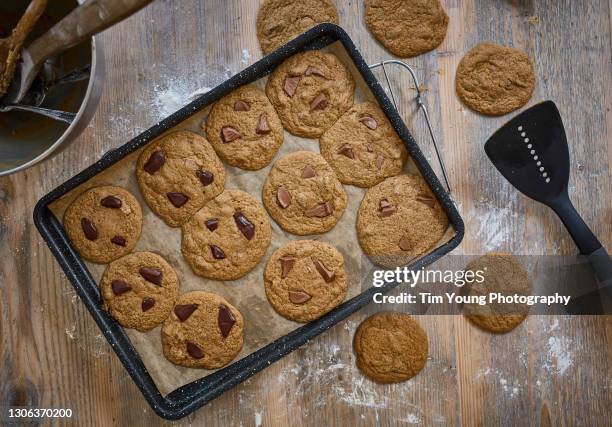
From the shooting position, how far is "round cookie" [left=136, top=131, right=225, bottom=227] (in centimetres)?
153

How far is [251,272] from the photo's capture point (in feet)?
5.23

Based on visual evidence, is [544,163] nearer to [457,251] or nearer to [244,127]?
[457,251]

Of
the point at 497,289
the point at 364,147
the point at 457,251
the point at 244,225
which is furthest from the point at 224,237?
the point at 497,289

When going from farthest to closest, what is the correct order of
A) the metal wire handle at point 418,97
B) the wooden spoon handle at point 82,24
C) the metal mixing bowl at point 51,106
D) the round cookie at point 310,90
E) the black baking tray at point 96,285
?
the metal wire handle at point 418,97 → the round cookie at point 310,90 → the black baking tray at point 96,285 → the metal mixing bowl at point 51,106 → the wooden spoon handle at point 82,24

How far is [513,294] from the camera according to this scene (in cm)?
169

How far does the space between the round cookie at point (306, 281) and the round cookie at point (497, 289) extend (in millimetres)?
391

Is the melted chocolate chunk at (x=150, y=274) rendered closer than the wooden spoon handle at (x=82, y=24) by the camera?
No

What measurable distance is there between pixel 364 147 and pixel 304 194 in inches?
7.8

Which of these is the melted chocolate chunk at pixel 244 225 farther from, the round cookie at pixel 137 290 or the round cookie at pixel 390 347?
the round cookie at pixel 390 347

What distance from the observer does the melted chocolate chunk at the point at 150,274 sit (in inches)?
60.2

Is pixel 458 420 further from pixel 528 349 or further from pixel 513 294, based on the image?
pixel 513 294

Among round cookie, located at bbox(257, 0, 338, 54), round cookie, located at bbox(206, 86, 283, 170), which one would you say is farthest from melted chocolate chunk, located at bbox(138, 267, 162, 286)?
round cookie, located at bbox(257, 0, 338, 54)

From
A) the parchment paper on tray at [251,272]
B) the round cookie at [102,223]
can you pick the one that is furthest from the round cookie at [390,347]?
the round cookie at [102,223]

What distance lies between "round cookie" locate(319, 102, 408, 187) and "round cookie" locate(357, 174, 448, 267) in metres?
0.04
